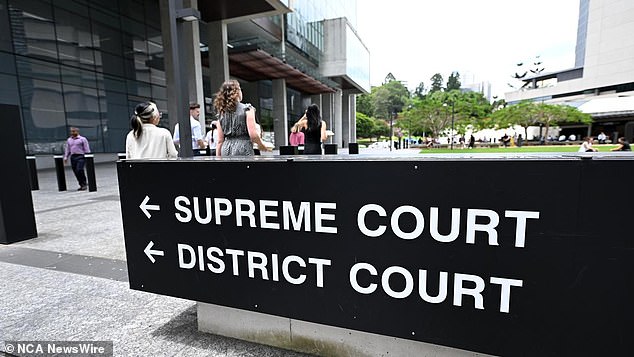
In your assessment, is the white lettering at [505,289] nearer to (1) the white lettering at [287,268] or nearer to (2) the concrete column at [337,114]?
(1) the white lettering at [287,268]

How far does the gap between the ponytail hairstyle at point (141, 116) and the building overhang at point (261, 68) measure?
20221mm

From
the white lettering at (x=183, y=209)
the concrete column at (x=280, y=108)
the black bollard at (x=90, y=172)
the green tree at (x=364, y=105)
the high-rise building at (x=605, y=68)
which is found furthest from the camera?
the green tree at (x=364, y=105)

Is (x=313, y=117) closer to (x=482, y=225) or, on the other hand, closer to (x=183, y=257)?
(x=183, y=257)

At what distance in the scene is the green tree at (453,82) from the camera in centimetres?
12762

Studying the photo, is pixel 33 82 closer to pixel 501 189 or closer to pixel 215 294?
pixel 215 294

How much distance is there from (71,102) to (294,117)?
1014 inches

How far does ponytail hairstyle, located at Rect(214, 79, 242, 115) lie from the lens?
12.4 feet

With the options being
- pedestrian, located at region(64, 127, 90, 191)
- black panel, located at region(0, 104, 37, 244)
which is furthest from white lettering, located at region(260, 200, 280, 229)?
pedestrian, located at region(64, 127, 90, 191)

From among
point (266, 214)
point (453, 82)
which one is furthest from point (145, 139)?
point (453, 82)

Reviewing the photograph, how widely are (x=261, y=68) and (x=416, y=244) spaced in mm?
27496

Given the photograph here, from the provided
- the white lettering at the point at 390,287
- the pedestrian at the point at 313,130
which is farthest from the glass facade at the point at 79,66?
the white lettering at the point at 390,287

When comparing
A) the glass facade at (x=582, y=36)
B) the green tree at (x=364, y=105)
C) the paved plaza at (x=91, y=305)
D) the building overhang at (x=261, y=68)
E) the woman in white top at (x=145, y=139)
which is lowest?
the paved plaza at (x=91, y=305)

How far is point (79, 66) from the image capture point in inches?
728

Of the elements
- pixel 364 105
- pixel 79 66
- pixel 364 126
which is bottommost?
pixel 364 126
